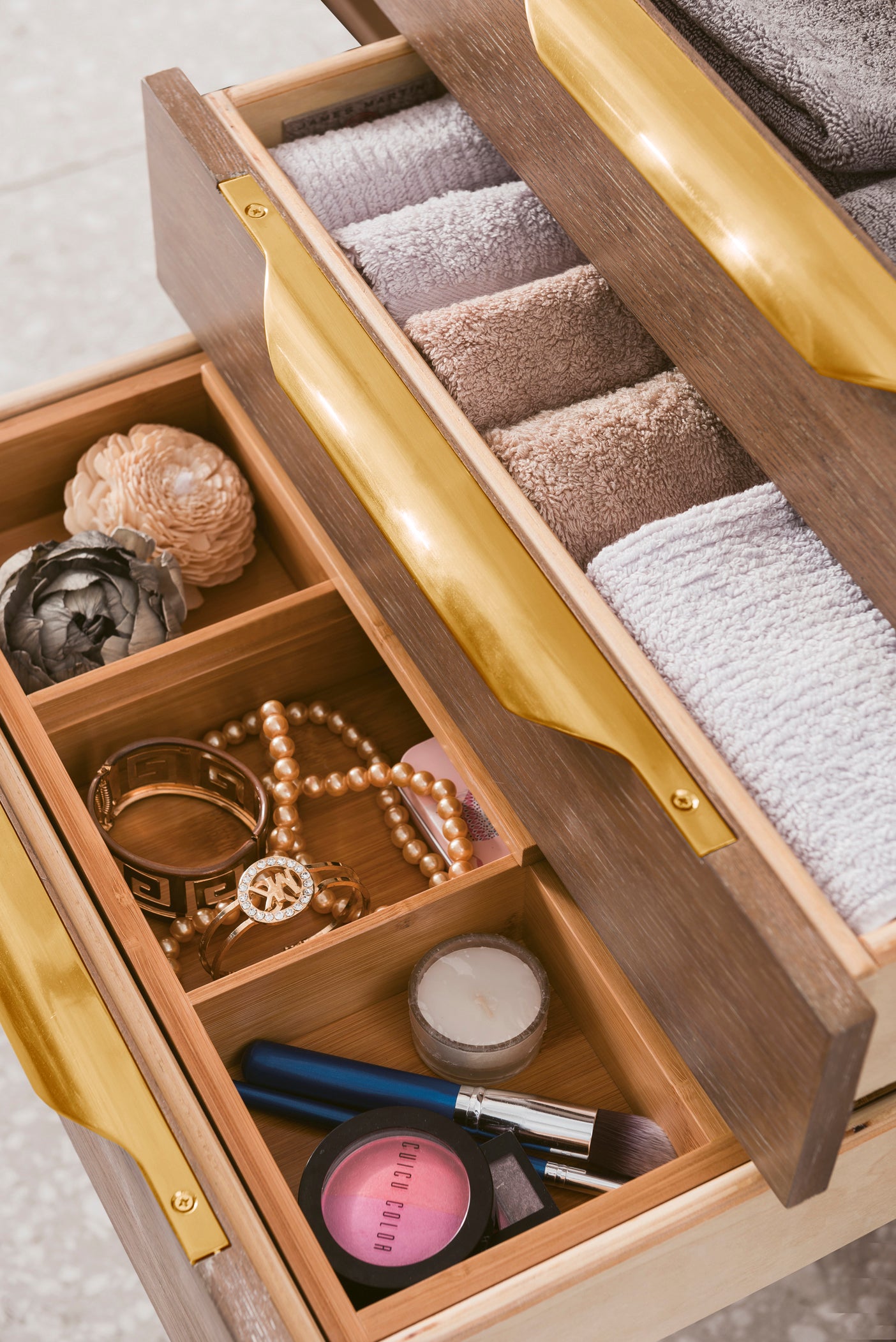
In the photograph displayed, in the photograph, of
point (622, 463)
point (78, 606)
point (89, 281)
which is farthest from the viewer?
point (89, 281)

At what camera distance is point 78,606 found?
0.73m

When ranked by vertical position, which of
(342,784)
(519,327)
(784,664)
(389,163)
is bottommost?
(784,664)

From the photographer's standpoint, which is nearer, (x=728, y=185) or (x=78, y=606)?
(x=728, y=185)

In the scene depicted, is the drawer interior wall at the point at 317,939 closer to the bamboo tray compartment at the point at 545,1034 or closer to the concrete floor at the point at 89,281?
the bamboo tray compartment at the point at 545,1034

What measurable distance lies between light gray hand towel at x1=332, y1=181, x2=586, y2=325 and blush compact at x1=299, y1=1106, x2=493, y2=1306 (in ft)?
1.28

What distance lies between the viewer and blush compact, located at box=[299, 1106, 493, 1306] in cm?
54

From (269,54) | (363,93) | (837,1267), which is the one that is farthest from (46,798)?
(269,54)

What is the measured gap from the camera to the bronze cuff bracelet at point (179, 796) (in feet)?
2.21

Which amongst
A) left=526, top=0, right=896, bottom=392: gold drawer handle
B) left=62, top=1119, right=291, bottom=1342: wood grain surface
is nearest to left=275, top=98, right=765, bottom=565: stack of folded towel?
left=526, top=0, right=896, bottom=392: gold drawer handle

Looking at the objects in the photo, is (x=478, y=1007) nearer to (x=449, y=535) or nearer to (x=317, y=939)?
(x=317, y=939)

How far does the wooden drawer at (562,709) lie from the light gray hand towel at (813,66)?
104mm

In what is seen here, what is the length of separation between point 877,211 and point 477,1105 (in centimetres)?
42

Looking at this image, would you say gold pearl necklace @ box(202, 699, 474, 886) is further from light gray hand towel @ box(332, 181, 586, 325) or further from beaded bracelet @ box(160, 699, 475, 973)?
light gray hand towel @ box(332, 181, 586, 325)

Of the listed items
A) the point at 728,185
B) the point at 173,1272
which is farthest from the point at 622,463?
the point at 173,1272
